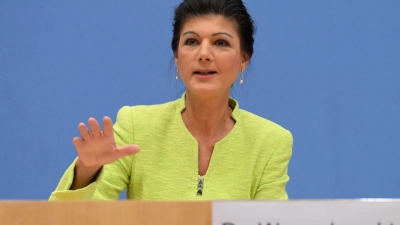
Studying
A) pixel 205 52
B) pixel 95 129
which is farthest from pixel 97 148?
pixel 205 52

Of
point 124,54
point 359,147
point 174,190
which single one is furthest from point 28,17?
point 359,147

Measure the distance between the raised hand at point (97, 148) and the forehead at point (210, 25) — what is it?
43 cm

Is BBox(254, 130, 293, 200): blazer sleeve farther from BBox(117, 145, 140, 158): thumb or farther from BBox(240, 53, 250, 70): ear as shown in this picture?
BBox(117, 145, 140, 158): thumb

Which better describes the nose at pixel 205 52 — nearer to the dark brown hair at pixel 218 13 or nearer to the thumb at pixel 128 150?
the dark brown hair at pixel 218 13

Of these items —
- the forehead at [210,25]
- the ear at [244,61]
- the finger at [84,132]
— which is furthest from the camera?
the ear at [244,61]

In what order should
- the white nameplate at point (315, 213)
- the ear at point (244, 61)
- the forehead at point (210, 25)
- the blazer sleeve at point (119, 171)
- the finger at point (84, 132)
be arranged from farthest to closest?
the ear at point (244, 61)
the forehead at point (210, 25)
the blazer sleeve at point (119, 171)
the finger at point (84, 132)
the white nameplate at point (315, 213)

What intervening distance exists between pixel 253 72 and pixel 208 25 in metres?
0.55

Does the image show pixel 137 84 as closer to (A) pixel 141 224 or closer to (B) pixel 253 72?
(B) pixel 253 72

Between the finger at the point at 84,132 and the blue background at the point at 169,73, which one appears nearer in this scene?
the finger at the point at 84,132

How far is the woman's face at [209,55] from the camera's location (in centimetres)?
131

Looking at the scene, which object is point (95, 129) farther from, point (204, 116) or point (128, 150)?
point (204, 116)

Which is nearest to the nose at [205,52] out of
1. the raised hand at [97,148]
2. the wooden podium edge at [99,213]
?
the raised hand at [97,148]

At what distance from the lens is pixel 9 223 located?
0.72 m

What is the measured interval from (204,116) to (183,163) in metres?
0.13
